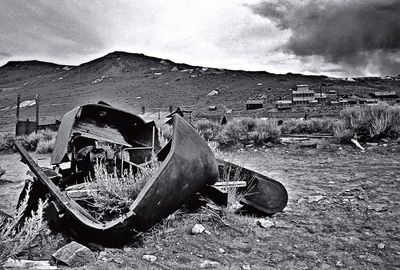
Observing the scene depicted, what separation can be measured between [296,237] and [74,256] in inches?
82.5

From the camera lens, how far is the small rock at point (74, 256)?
2383 mm

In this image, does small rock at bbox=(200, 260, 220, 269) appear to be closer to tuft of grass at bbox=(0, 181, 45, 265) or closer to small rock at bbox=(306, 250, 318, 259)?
small rock at bbox=(306, 250, 318, 259)

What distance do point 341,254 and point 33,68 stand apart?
159147mm

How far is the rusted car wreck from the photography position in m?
2.62

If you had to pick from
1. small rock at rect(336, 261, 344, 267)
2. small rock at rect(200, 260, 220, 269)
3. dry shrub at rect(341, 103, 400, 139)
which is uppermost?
dry shrub at rect(341, 103, 400, 139)

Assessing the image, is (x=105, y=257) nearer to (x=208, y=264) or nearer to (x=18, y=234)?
(x=18, y=234)

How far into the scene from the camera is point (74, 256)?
95.2 inches

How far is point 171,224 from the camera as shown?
10.7 feet

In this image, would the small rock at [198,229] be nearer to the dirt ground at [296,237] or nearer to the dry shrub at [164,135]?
the dirt ground at [296,237]

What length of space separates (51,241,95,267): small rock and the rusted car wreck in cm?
18

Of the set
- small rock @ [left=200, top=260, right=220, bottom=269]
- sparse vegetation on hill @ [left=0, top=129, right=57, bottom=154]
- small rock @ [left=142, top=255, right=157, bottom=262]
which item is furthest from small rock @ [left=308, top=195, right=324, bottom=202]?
sparse vegetation on hill @ [left=0, top=129, right=57, bottom=154]

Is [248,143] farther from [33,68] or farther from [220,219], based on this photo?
[33,68]

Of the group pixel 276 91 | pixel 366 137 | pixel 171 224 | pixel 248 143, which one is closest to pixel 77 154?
pixel 171 224

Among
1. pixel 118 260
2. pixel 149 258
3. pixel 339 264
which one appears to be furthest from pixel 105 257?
pixel 339 264
